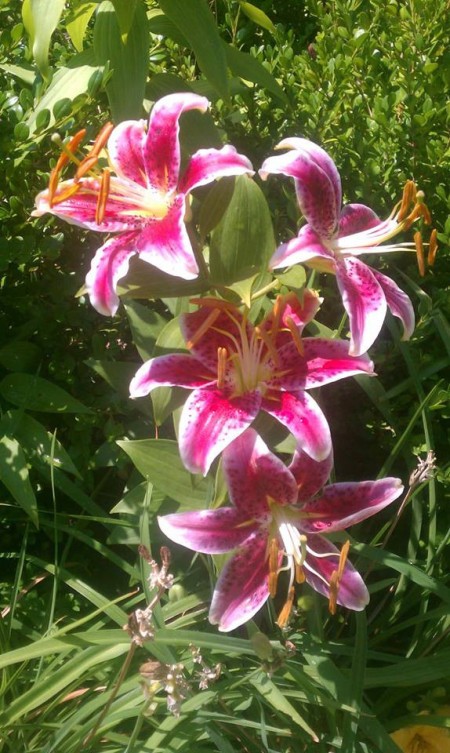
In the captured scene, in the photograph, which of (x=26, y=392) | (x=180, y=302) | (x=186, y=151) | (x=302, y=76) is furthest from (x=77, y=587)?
(x=302, y=76)

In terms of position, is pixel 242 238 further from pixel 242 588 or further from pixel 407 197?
pixel 242 588

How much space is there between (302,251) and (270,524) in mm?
313

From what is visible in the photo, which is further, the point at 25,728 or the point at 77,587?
the point at 77,587

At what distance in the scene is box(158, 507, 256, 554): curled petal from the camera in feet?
3.01

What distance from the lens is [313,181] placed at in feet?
2.94

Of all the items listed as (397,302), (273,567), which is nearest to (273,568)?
(273,567)

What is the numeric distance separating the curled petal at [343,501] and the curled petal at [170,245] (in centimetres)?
32

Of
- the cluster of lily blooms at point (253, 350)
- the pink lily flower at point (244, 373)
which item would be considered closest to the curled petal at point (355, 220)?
the cluster of lily blooms at point (253, 350)

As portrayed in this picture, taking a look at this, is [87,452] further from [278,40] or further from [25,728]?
[278,40]

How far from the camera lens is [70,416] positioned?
4.16 feet

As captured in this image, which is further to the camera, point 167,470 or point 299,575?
point 167,470

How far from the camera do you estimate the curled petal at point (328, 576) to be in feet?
3.19

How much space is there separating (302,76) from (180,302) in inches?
19.7

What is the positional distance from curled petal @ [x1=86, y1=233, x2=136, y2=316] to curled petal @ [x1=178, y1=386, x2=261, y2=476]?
0.14m
